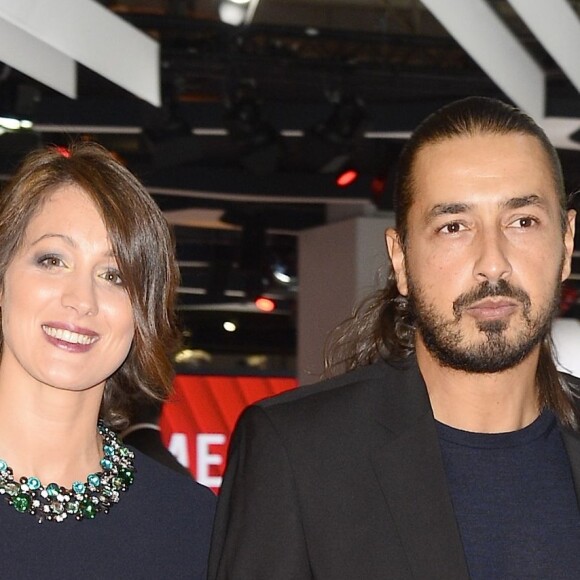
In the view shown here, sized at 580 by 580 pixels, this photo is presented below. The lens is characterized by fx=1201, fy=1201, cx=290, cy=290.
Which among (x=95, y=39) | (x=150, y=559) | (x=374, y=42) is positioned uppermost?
(x=374, y=42)

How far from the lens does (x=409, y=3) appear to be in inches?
386

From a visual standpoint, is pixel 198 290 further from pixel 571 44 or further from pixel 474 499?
pixel 474 499

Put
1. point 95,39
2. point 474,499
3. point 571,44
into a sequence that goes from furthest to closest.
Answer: point 571,44 < point 95,39 < point 474,499

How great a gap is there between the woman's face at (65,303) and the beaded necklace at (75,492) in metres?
0.18

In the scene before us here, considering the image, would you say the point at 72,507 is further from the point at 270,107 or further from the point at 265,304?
the point at 265,304

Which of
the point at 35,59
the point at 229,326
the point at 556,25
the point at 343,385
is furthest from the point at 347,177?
the point at 343,385

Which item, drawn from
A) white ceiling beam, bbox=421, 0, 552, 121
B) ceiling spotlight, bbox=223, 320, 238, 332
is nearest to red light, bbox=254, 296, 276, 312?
ceiling spotlight, bbox=223, 320, 238, 332

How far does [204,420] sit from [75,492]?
5.02m

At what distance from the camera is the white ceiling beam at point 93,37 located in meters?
4.29

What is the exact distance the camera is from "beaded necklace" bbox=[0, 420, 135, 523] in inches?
86.7

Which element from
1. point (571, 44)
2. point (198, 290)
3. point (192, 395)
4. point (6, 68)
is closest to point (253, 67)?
point (6, 68)

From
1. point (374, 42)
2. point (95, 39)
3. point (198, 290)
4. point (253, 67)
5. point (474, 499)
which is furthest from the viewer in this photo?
point (198, 290)

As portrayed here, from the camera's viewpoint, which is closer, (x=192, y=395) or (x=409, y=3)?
(x=192, y=395)

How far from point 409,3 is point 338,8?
0.62 metres
